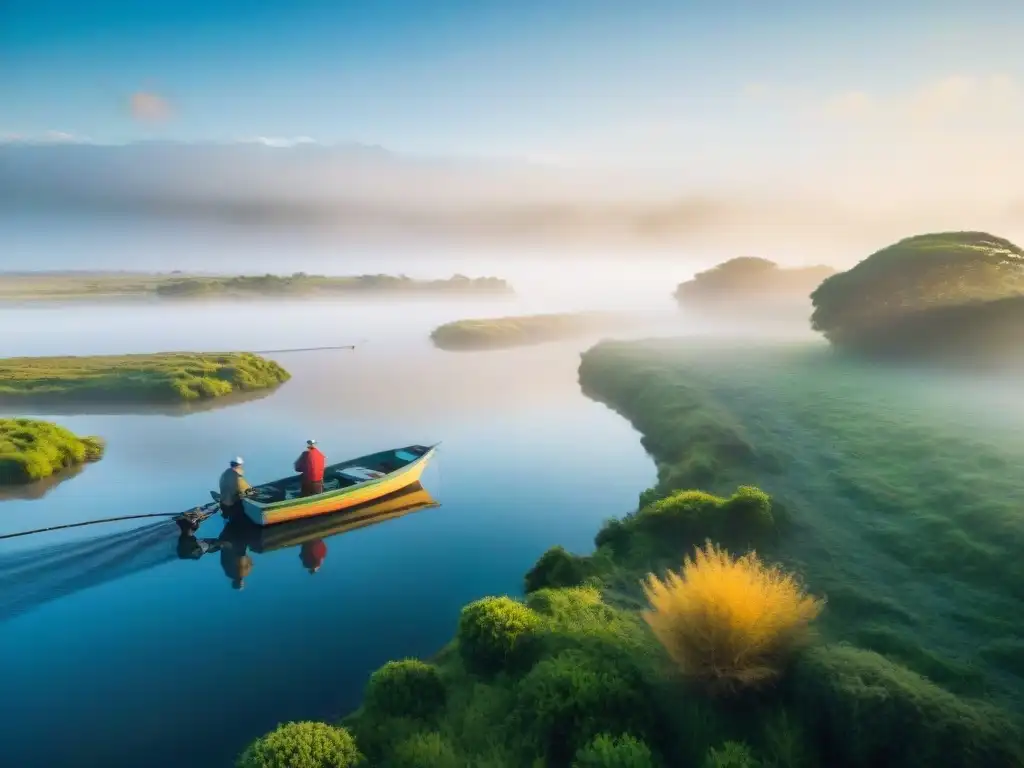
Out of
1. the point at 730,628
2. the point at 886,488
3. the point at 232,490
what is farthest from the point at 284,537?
the point at 886,488

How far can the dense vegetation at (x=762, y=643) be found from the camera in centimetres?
1212

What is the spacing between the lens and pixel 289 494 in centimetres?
3116

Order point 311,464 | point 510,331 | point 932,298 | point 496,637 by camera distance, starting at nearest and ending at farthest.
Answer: point 496,637
point 311,464
point 932,298
point 510,331

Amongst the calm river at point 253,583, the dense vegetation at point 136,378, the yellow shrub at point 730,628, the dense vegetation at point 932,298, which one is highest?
the dense vegetation at point 932,298

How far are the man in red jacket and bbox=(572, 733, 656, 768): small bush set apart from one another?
69.0 ft

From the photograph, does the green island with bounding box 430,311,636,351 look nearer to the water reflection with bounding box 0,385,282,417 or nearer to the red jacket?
the water reflection with bounding box 0,385,282,417

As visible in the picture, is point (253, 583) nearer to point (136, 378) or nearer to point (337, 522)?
point (337, 522)

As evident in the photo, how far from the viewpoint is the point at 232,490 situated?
28.8 meters

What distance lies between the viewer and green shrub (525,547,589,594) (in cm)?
2173

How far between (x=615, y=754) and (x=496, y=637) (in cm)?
516

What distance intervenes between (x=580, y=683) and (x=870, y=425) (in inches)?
1178

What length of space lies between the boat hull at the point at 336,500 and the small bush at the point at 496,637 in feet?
47.4

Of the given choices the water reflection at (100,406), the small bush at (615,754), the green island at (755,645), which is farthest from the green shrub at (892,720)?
the water reflection at (100,406)

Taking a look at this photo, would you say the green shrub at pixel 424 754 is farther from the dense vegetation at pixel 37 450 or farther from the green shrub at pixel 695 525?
the dense vegetation at pixel 37 450
